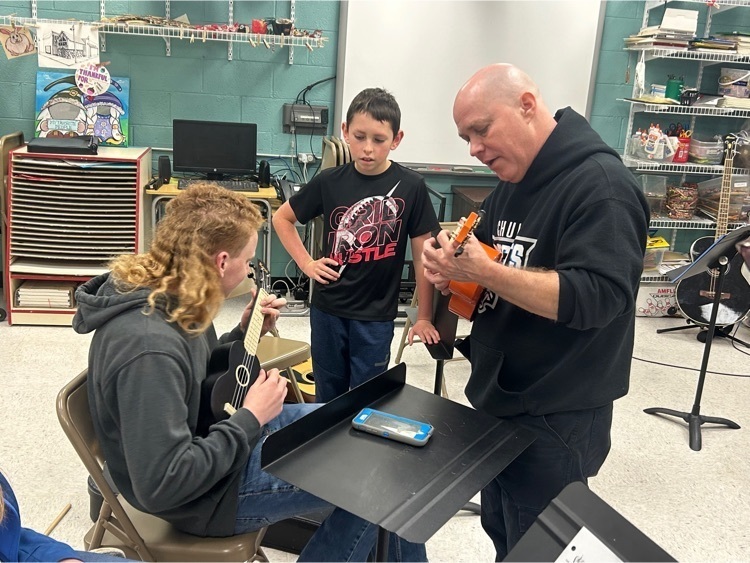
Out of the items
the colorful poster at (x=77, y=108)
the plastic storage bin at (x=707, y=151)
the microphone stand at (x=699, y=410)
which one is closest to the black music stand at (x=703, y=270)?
the microphone stand at (x=699, y=410)

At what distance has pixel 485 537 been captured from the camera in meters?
2.33

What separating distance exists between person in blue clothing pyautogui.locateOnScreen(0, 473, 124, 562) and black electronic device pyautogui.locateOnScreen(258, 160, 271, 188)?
3.07 meters

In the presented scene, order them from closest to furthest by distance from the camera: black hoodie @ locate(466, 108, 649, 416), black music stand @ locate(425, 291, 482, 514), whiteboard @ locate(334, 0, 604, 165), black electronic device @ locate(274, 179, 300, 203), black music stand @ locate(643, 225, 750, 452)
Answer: black hoodie @ locate(466, 108, 649, 416) < black music stand @ locate(425, 291, 482, 514) < black music stand @ locate(643, 225, 750, 452) < black electronic device @ locate(274, 179, 300, 203) < whiteboard @ locate(334, 0, 604, 165)

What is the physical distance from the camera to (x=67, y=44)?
13.6ft

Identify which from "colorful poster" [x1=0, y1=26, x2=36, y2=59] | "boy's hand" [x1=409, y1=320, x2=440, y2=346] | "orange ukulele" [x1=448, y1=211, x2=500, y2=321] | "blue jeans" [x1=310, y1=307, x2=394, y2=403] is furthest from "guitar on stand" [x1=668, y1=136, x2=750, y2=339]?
"colorful poster" [x1=0, y1=26, x2=36, y2=59]

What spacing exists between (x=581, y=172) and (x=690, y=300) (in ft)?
10.0

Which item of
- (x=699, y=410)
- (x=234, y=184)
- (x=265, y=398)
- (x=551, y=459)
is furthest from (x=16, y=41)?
(x=699, y=410)

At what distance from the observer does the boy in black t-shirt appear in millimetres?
2420

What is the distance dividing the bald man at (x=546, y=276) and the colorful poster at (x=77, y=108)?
10.6 feet

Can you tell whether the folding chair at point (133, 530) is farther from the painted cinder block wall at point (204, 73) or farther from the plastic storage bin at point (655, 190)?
the plastic storage bin at point (655, 190)

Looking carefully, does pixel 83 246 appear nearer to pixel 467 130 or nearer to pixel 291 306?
pixel 291 306

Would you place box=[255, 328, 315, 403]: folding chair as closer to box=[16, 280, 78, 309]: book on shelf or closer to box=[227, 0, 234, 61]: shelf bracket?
box=[16, 280, 78, 309]: book on shelf

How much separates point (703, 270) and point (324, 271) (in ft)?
5.64

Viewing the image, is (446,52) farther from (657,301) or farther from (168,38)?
(657,301)
